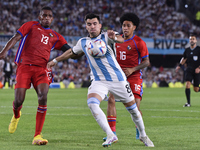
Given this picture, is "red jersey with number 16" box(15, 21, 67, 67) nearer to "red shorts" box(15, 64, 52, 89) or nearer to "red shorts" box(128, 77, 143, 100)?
"red shorts" box(15, 64, 52, 89)

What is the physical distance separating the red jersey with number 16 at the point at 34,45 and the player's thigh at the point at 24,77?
0.37 feet

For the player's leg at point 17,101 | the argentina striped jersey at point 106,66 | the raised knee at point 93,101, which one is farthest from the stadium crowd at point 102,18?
the raised knee at point 93,101

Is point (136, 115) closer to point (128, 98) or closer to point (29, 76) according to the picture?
point (128, 98)

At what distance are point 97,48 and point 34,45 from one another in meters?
1.47

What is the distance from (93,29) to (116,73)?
0.76 metres

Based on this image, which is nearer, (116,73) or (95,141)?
(116,73)

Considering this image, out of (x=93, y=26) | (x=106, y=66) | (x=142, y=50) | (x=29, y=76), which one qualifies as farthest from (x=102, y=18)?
(x=106, y=66)

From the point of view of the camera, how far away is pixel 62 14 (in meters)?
37.7

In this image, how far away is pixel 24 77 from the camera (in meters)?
6.59

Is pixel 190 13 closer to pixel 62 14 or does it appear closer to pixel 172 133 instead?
pixel 62 14

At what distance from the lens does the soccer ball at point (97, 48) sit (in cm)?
582

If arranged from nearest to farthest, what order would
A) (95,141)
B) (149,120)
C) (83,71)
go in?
1. (95,141)
2. (149,120)
3. (83,71)

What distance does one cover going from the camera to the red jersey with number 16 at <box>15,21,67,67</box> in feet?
22.0

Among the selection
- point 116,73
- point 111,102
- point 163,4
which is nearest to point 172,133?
point 111,102
